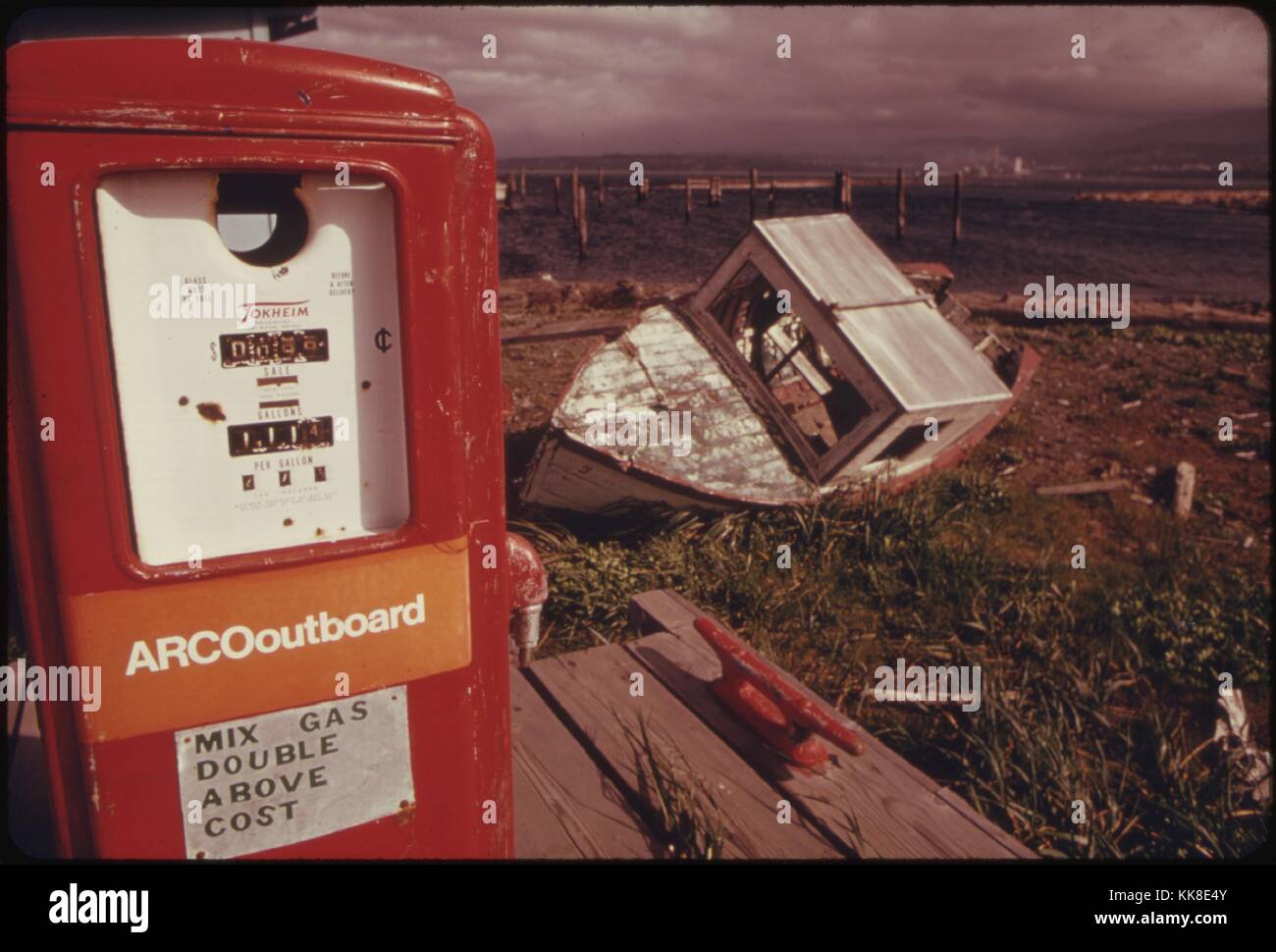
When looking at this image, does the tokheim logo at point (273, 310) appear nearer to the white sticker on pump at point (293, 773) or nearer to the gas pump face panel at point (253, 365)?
the gas pump face panel at point (253, 365)

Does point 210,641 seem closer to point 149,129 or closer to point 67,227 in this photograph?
point 67,227

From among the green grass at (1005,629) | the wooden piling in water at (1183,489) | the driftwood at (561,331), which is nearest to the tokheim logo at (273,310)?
the green grass at (1005,629)

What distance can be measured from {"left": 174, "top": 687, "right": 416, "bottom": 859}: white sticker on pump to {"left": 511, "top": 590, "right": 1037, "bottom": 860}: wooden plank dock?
49 centimetres

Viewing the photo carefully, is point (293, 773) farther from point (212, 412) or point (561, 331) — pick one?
point (561, 331)

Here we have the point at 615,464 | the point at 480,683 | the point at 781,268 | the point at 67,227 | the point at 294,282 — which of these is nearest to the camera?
the point at 67,227

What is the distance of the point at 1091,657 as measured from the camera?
3.83 metres

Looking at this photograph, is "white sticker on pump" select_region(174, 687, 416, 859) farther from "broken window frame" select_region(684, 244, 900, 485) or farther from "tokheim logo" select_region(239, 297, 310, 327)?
"broken window frame" select_region(684, 244, 900, 485)

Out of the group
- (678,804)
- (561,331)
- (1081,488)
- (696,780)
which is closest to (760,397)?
(561,331)

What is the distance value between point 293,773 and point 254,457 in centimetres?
61

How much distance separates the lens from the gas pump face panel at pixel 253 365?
1.47 meters

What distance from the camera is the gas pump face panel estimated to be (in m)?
1.47
